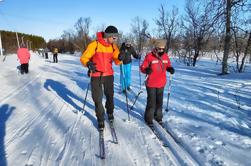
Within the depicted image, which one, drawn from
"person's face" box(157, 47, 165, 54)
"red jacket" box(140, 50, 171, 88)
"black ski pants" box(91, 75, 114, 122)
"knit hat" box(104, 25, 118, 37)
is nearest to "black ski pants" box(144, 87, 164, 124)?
"red jacket" box(140, 50, 171, 88)

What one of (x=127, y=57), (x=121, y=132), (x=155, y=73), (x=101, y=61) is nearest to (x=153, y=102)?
(x=155, y=73)

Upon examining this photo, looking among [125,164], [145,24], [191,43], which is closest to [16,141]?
[125,164]

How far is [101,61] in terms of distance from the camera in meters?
5.05

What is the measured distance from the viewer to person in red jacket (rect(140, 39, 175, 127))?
520 cm

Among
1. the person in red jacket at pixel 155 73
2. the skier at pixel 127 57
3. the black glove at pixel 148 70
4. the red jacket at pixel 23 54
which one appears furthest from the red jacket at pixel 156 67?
the red jacket at pixel 23 54

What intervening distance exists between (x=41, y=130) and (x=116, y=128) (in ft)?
5.25

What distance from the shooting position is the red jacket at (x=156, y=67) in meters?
5.25

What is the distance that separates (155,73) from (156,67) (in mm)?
130

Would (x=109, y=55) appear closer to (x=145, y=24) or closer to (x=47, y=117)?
(x=47, y=117)

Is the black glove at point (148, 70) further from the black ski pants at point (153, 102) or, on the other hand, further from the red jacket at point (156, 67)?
the black ski pants at point (153, 102)

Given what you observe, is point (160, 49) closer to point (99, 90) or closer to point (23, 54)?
point (99, 90)

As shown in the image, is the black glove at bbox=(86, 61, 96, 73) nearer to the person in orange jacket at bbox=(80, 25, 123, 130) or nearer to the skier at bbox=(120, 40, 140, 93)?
the person in orange jacket at bbox=(80, 25, 123, 130)

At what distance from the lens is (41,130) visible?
5301mm

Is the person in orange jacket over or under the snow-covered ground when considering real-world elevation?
over
